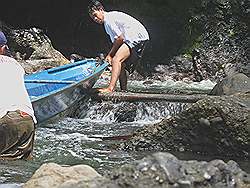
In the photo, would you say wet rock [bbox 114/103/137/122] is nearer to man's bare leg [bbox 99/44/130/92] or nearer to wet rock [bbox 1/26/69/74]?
man's bare leg [bbox 99/44/130/92]

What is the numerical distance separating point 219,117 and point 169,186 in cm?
357

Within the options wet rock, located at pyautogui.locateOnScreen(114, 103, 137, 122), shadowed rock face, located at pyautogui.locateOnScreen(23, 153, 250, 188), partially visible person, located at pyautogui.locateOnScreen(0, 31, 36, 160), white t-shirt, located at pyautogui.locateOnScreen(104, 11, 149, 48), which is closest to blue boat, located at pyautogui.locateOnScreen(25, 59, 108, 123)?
white t-shirt, located at pyautogui.locateOnScreen(104, 11, 149, 48)

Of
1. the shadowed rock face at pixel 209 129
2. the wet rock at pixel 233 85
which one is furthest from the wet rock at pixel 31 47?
the shadowed rock face at pixel 209 129

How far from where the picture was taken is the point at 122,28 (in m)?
9.46

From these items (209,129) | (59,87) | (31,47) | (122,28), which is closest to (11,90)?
(209,129)

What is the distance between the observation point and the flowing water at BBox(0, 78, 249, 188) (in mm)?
5508

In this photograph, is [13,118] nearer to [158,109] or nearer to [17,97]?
[17,97]

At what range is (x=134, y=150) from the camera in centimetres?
652

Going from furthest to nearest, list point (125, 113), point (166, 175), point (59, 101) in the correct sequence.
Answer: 1. point (125, 113)
2. point (59, 101)
3. point (166, 175)

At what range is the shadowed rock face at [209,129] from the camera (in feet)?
19.5

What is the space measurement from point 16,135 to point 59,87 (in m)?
4.04

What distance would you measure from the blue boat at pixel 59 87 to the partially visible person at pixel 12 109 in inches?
106

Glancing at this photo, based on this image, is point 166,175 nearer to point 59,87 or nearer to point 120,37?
point 59,87

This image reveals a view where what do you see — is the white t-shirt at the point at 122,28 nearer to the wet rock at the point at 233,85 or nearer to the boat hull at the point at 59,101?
the boat hull at the point at 59,101
